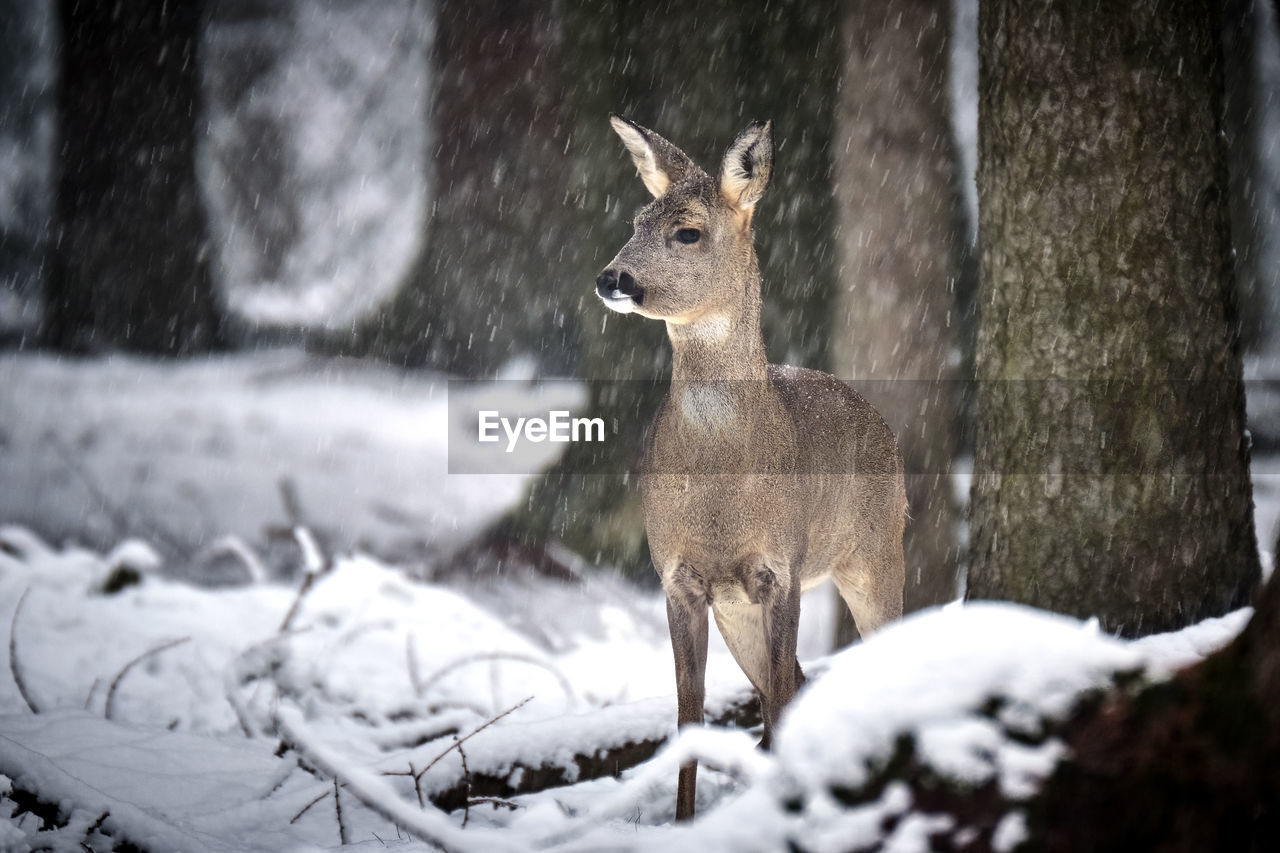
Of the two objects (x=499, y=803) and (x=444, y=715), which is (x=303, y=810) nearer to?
(x=499, y=803)

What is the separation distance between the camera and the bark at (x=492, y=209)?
7215 mm

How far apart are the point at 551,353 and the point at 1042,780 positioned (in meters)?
6.19

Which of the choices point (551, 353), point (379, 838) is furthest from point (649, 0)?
point (379, 838)

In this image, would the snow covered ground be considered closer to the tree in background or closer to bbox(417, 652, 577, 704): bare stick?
bbox(417, 652, 577, 704): bare stick

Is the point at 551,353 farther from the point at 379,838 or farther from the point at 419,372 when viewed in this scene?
the point at 379,838

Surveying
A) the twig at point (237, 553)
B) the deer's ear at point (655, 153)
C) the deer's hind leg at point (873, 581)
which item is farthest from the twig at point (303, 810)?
the twig at point (237, 553)

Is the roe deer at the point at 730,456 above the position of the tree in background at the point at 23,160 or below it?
below

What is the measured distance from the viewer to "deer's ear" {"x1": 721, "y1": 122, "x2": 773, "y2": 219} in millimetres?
3377

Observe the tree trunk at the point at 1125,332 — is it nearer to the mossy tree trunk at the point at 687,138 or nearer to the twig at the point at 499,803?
the twig at the point at 499,803

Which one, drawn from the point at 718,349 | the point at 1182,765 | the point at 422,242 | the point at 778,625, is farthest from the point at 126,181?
the point at 1182,765

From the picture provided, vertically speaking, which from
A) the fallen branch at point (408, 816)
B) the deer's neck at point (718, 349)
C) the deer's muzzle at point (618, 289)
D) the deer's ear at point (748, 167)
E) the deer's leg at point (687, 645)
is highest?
the deer's ear at point (748, 167)

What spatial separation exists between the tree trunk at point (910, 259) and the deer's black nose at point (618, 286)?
218 cm

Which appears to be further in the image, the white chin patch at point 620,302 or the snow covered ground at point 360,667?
the white chin patch at point 620,302

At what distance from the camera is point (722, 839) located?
4.66 ft
